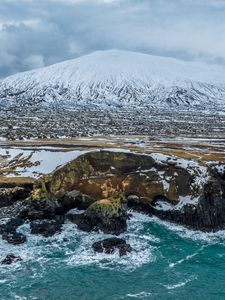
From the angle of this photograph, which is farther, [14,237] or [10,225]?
[10,225]

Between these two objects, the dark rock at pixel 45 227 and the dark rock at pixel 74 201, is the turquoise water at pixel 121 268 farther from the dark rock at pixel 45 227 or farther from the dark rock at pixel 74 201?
the dark rock at pixel 74 201

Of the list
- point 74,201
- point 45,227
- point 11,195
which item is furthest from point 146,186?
point 11,195

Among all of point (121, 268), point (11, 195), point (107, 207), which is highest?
point (11, 195)

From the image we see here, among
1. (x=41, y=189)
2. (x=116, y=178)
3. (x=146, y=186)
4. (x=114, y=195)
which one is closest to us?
(x=41, y=189)

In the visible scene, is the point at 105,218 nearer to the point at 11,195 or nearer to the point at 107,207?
the point at 107,207

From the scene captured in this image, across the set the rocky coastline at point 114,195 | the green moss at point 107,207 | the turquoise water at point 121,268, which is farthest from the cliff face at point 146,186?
the turquoise water at point 121,268

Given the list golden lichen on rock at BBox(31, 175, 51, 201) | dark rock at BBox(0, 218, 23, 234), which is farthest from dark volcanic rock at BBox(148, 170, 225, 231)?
dark rock at BBox(0, 218, 23, 234)

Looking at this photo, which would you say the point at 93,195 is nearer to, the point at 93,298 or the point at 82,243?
the point at 82,243
